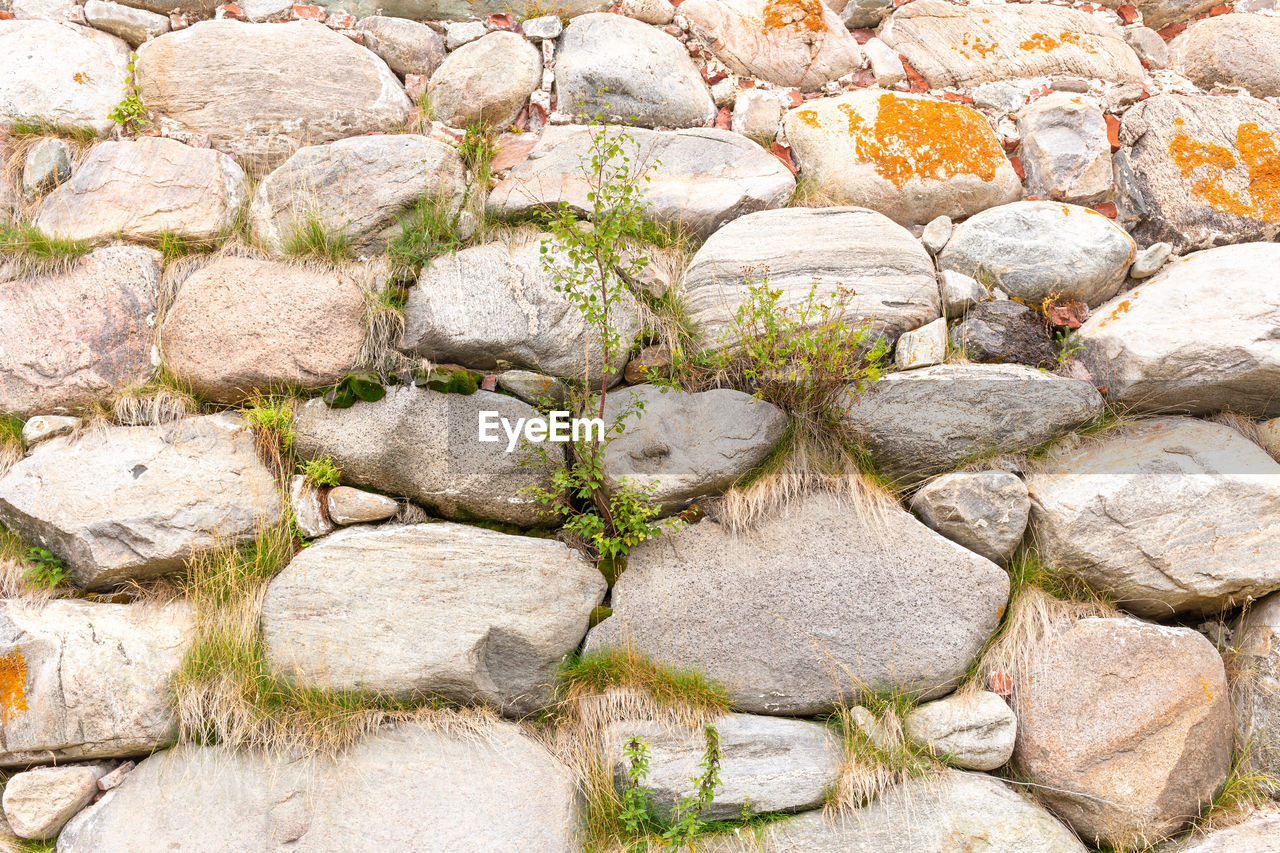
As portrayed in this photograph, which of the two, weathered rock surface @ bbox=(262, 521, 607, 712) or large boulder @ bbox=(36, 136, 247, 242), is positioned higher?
large boulder @ bbox=(36, 136, 247, 242)

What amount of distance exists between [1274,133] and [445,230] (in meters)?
4.20

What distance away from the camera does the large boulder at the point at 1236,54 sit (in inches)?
173

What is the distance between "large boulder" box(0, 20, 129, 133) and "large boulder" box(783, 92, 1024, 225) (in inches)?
140

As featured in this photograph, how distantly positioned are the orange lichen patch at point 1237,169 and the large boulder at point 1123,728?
2.15 m

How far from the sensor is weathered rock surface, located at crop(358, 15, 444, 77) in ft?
14.1

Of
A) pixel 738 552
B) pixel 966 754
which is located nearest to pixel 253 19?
pixel 738 552

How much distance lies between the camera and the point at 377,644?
3146 millimetres

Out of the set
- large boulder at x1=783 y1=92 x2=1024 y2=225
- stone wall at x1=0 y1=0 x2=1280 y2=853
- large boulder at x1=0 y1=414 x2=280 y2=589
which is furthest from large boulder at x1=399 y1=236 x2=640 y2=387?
large boulder at x1=783 y1=92 x2=1024 y2=225

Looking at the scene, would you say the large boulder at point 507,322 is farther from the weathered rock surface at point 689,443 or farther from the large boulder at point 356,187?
the large boulder at point 356,187

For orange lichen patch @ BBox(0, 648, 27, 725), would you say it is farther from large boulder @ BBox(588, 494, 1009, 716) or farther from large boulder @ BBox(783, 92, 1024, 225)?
large boulder @ BBox(783, 92, 1024, 225)

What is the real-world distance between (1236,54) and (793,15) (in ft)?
8.09

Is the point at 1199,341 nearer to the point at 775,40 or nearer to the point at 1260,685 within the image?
the point at 1260,685

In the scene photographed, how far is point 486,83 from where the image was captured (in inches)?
164

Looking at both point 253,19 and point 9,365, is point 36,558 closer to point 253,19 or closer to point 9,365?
point 9,365
